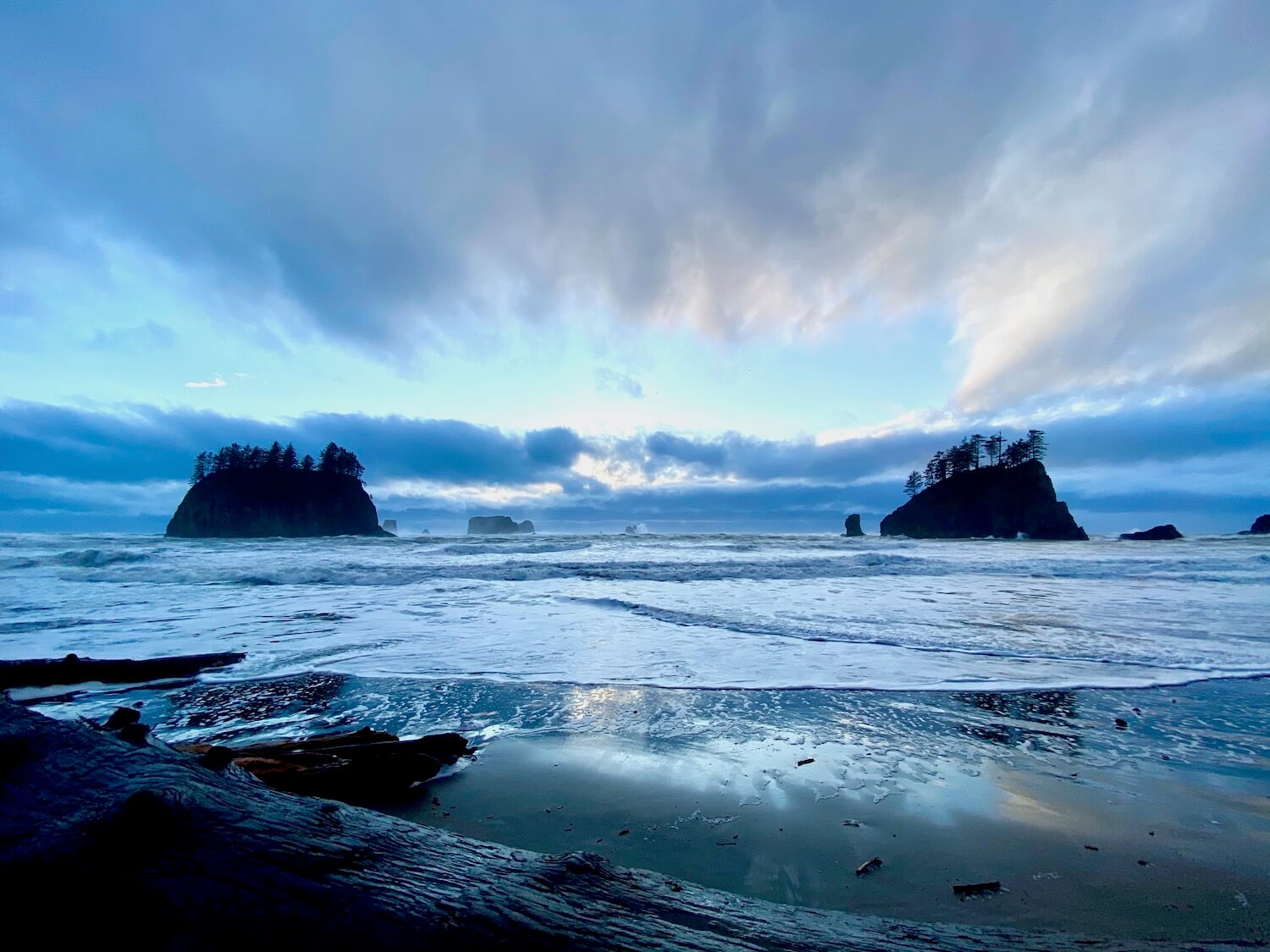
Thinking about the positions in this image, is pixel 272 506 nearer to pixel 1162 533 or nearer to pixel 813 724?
pixel 813 724

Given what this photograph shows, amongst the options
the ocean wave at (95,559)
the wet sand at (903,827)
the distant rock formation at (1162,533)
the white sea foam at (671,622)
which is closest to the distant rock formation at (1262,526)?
the distant rock formation at (1162,533)

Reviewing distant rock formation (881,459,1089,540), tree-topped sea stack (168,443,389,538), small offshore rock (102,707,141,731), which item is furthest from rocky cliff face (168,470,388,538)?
distant rock formation (881,459,1089,540)

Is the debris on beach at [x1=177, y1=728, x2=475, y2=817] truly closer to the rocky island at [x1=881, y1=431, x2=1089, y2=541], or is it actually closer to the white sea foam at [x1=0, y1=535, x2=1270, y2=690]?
the white sea foam at [x1=0, y1=535, x2=1270, y2=690]

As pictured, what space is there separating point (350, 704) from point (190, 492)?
98.0 meters

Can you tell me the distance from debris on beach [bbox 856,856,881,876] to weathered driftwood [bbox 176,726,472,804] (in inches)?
136

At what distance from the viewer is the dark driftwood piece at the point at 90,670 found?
768 cm

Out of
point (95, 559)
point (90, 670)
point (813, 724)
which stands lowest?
point (813, 724)

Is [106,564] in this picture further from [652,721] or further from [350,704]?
[652,721]

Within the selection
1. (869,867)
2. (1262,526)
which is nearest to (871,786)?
(869,867)

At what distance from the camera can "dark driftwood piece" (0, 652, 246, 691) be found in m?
7.68

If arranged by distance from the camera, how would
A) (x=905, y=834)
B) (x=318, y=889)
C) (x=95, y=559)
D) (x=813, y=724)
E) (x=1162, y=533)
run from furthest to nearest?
(x=1162, y=533) < (x=95, y=559) < (x=813, y=724) < (x=905, y=834) < (x=318, y=889)

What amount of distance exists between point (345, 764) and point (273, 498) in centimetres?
9680

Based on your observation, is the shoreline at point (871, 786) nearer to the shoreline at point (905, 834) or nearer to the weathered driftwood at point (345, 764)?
the shoreline at point (905, 834)

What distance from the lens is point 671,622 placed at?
13.5 metres
